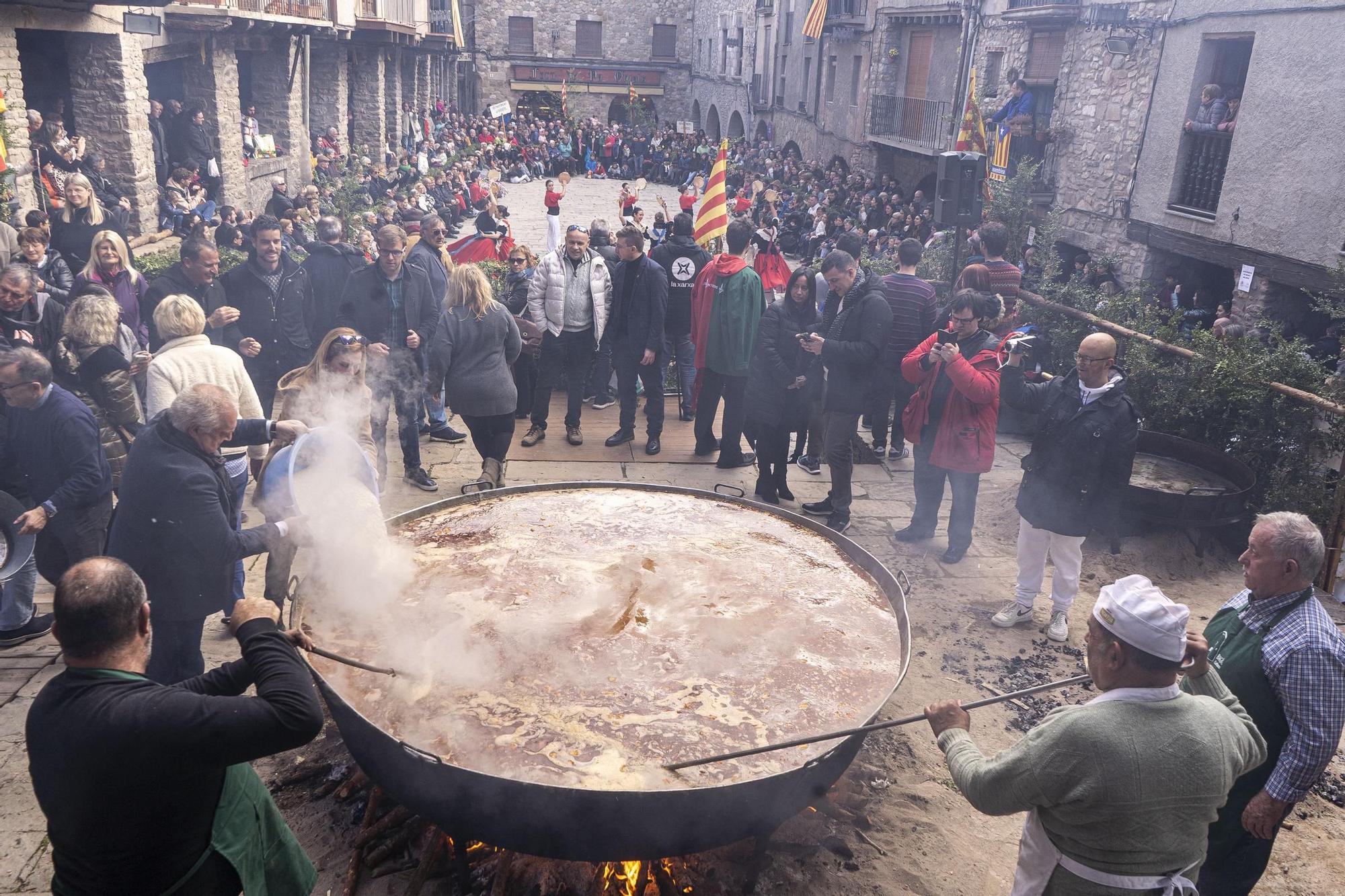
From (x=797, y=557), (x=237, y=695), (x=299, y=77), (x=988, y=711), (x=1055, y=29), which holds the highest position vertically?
(x=1055, y=29)

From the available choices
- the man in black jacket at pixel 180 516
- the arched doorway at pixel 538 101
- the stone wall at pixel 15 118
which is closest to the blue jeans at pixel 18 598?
the man in black jacket at pixel 180 516

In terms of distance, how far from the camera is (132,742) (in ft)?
7.20

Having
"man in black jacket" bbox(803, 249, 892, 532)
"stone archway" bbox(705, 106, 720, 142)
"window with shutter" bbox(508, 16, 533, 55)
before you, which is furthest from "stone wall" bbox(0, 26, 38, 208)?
"window with shutter" bbox(508, 16, 533, 55)

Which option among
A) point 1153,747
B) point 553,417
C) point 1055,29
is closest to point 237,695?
point 1153,747

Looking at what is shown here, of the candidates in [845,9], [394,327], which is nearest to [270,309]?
[394,327]

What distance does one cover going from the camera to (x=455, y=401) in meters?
6.37

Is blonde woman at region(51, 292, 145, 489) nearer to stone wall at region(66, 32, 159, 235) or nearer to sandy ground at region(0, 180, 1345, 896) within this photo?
sandy ground at region(0, 180, 1345, 896)

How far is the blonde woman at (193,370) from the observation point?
15.3 ft

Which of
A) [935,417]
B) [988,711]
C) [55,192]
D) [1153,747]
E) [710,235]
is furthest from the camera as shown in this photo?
[55,192]

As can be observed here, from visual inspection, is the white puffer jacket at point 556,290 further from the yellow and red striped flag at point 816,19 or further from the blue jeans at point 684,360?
the yellow and red striped flag at point 816,19

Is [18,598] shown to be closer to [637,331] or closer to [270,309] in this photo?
[270,309]

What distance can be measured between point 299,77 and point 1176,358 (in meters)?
19.2

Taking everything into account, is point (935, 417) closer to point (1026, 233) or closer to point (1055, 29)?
point (1026, 233)

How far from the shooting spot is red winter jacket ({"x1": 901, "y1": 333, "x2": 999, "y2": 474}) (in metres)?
5.72
